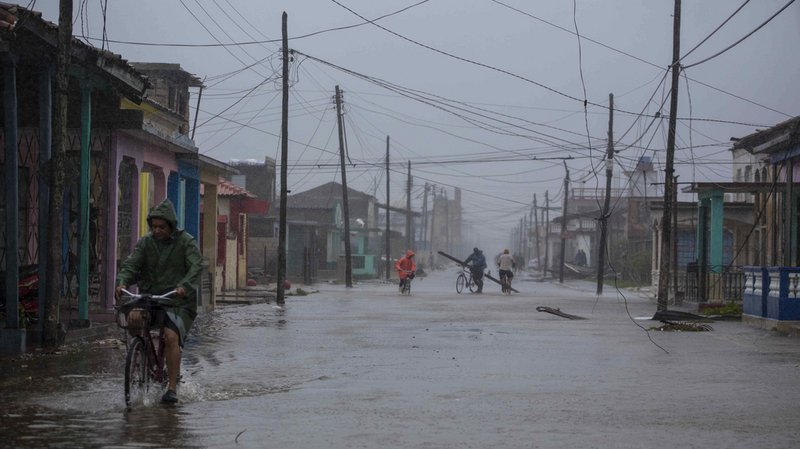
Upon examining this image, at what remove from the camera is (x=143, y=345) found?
10.1 meters

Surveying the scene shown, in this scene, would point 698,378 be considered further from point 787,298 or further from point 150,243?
point 787,298

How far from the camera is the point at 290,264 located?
→ 2574 inches

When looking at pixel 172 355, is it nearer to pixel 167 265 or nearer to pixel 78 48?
pixel 167 265

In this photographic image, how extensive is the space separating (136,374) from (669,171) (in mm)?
22133

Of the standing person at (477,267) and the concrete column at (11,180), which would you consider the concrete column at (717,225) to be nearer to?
the standing person at (477,267)

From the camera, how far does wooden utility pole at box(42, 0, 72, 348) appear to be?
1525 cm

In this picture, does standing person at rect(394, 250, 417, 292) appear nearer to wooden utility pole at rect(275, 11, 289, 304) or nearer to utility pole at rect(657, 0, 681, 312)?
wooden utility pole at rect(275, 11, 289, 304)

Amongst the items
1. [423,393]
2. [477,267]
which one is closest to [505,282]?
[477,267]

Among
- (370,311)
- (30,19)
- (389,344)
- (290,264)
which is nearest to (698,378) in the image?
(389,344)

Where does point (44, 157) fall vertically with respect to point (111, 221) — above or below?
above

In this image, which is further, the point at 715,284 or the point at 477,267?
the point at 477,267

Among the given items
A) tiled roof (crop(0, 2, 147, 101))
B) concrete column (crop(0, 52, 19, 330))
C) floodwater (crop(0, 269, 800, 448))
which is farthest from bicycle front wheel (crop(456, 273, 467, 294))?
concrete column (crop(0, 52, 19, 330))

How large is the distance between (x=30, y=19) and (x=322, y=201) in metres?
74.3

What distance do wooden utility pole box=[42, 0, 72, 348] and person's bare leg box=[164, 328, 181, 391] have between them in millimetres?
5399
